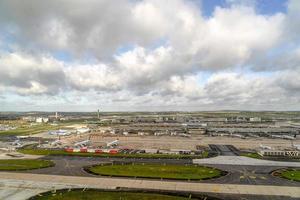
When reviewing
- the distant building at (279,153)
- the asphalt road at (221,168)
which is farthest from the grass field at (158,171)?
the distant building at (279,153)

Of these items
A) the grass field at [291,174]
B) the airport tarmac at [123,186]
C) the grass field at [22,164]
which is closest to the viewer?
the airport tarmac at [123,186]

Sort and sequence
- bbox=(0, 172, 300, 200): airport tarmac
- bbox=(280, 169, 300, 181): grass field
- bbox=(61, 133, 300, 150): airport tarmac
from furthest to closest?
bbox=(61, 133, 300, 150): airport tarmac, bbox=(280, 169, 300, 181): grass field, bbox=(0, 172, 300, 200): airport tarmac

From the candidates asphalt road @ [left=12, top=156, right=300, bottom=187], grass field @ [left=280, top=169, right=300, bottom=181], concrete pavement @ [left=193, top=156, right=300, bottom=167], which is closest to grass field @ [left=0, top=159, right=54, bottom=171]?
asphalt road @ [left=12, top=156, right=300, bottom=187]

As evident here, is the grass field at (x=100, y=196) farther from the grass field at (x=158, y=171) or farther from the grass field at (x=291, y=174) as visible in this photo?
the grass field at (x=291, y=174)

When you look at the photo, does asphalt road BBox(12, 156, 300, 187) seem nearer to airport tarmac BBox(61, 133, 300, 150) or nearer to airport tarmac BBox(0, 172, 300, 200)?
airport tarmac BBox(0, 172, 300, 200)

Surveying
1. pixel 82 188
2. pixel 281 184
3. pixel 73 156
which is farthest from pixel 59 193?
pixel 281 184

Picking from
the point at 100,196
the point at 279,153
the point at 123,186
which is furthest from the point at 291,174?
the point at 100,196
